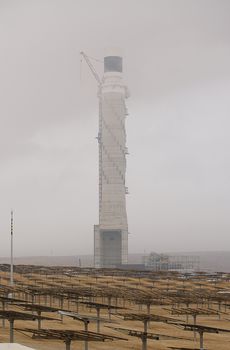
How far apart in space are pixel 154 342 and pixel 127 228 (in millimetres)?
124428

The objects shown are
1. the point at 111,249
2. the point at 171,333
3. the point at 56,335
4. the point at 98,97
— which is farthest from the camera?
the point at 98,97

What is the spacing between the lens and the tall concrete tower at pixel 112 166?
6357 inches

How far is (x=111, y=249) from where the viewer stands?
521ft

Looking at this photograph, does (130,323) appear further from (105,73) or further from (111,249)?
(105,73)

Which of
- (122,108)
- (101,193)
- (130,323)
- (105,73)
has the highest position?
(105,73)

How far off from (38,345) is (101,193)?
133312 mm

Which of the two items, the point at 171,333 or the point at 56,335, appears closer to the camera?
the point at 56,335

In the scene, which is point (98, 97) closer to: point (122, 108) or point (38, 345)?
point (122, 108)

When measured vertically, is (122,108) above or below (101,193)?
above

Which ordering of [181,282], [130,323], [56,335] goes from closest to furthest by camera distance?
[56,335] → [130,323] → [181,282]

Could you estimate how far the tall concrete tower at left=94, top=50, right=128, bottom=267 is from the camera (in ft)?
530

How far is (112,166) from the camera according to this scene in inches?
6585

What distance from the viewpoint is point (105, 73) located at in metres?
167

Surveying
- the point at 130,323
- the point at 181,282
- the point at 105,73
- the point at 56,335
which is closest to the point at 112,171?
the point at 105,73
